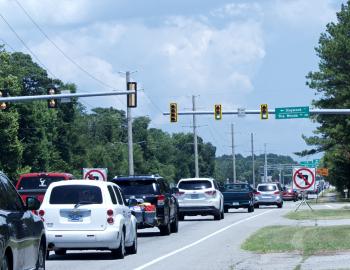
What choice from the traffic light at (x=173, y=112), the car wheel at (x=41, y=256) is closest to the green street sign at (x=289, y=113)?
the traffic light at (x=173, y=112)

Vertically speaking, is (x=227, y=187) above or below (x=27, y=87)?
below

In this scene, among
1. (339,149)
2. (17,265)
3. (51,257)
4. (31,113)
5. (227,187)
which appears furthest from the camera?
(31,113)

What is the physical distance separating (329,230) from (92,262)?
10858 mm

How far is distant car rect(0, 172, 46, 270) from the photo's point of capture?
42.0ft

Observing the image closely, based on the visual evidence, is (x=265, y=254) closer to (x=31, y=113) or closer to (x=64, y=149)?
(x=31, y=113)

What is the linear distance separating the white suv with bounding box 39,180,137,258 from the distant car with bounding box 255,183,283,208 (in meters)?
43.2

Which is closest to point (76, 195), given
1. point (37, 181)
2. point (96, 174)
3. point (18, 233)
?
point (18, 233)

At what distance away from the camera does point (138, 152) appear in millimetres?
137875

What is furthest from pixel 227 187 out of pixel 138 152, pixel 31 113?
pixel 138 152

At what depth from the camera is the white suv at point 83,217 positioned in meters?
21.5

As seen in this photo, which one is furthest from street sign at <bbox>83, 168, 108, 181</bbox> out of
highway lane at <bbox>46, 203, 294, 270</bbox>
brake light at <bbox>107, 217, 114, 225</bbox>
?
brake light at <bbox>107, 217, 114, 225</bbox>

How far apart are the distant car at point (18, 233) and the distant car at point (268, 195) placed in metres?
49.6

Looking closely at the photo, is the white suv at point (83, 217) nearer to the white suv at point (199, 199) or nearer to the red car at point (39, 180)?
the red car at point (39, 180)

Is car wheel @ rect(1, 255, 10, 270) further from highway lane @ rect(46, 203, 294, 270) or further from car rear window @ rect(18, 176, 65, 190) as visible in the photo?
car rear window @ rect(18, 176, 65, 190)
